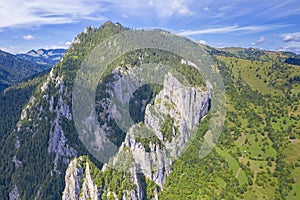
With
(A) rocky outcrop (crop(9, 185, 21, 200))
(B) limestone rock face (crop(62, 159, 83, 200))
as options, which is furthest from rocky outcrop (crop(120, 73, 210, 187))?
(A) rocky outcrop (crop(9, 185, 21, 200))

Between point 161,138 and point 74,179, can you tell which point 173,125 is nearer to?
point 161,138

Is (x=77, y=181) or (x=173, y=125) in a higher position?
(x=173, y=125)

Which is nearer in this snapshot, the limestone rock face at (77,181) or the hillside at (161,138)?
the hillside at (161,138)

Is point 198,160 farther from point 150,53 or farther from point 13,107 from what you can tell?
point 13,107

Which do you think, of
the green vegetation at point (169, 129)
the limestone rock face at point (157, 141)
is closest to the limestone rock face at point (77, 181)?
the limestone rock face at point (157, 141)

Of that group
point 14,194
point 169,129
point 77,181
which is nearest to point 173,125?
point 169,129

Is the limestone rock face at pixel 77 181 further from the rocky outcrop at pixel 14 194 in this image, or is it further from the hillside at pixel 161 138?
the rocky outcrop at pixel 14 194

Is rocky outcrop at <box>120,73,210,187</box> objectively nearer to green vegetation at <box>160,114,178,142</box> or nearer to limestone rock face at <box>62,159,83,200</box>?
green vegetation at <box>160,114,178,142</box>

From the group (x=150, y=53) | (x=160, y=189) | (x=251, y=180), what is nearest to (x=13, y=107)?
(x=150, y=53)
